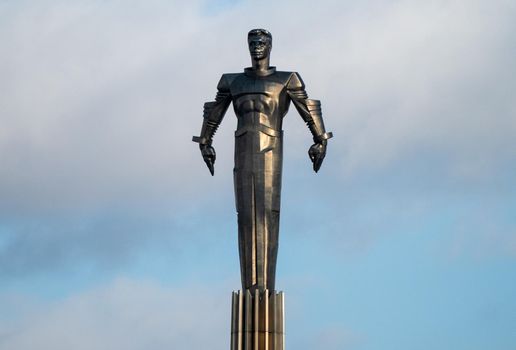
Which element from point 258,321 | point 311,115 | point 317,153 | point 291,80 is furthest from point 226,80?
point 258,321

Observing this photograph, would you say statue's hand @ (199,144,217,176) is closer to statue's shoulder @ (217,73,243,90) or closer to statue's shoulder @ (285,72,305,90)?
statue's shoulder @ (217,73,243,90)

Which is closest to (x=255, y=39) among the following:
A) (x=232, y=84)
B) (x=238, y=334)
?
(x=232, y=84)

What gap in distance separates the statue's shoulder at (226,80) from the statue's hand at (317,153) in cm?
238

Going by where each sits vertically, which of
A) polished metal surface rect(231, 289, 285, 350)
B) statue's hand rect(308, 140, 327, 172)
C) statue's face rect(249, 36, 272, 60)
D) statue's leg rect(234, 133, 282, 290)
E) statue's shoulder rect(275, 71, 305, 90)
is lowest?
polished metal surface rect(231, 289, 285, 350)

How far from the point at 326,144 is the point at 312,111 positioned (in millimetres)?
807

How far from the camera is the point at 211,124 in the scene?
2622 centimetres

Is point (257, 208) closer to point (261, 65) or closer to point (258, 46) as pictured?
point (261, 65)

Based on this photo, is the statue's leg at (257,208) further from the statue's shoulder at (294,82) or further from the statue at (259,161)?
the statue's shoulder at (294,82)

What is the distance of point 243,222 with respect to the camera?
82.0 ft

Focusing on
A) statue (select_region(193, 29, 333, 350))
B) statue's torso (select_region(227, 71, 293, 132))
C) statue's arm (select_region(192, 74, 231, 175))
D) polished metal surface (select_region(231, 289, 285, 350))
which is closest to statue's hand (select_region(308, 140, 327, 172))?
statue (select_region(193, 29, 333, 350))

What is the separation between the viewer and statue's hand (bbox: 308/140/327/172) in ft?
83.5

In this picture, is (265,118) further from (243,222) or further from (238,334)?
(238,334)

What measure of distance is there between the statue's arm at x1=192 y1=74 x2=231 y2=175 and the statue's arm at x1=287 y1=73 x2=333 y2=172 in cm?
157

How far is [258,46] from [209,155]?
275 cm
